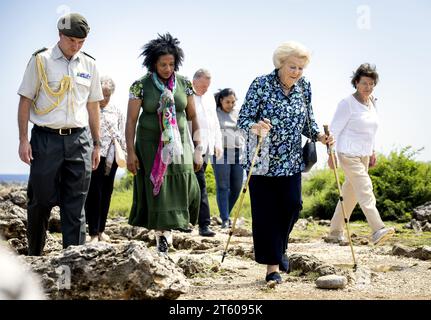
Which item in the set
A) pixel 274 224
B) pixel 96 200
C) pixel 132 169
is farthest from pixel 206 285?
pixel 96 200

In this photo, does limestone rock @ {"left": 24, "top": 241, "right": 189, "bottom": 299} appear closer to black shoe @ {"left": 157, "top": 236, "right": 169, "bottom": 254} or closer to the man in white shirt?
black shoe @ {"left": 157, "top": 236, "right": 169, "bottom": 254}

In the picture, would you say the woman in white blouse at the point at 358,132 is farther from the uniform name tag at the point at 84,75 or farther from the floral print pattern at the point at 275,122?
the uniform name tag at the point at 84,75

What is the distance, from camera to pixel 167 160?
7324 millimetres

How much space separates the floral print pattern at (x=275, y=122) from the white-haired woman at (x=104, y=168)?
3.11 metres

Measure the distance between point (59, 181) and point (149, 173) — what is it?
1.31m

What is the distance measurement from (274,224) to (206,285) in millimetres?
805

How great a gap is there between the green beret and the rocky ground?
1918 mm

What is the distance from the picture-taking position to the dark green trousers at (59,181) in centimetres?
618

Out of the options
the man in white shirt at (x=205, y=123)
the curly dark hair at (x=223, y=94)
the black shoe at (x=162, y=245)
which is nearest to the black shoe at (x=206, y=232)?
the man in white shirt at (x=205, y=123)

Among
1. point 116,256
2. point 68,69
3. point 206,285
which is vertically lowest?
point 206,285

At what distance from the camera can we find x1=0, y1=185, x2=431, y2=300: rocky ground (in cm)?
476
